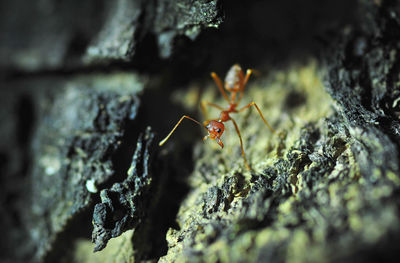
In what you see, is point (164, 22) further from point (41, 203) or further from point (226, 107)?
point (41, 203)

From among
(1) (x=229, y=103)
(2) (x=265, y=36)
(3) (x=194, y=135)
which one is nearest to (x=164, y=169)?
(3) (x=194, y=135)

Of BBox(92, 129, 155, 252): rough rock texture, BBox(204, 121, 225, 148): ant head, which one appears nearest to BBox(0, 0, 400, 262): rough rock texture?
BBox(92, 129, 155, 252): rough rock texture

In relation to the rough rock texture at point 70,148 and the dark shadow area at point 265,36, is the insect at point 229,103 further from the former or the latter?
the rough rock texture at point 70,148

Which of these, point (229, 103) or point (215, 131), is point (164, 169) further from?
point (229, 103)

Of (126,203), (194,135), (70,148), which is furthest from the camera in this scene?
(194,135)

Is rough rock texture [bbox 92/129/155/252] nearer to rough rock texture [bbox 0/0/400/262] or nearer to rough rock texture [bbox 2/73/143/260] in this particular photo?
rough rock texture [bbox 0/0/400/262]

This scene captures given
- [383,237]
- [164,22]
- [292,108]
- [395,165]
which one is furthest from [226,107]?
[383,237]

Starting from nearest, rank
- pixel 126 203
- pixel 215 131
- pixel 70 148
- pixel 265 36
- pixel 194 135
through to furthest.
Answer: pixel 126 203, pixel 70 148, pixel 215 131, pixel 194 135, pixel 265 36

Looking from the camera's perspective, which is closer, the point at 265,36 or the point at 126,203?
the point at 126,203
